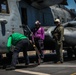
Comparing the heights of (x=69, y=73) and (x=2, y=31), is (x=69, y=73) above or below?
below

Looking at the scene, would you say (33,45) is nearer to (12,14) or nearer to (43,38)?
(43,38)

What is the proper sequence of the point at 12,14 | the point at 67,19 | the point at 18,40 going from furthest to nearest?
1. the point at 67,19
2. the point at 12,14
3. the point at 18,40

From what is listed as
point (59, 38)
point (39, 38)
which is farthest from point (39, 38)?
point (59, 38)

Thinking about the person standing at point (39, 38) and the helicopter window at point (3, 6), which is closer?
the helicopter window at point (3, 6)

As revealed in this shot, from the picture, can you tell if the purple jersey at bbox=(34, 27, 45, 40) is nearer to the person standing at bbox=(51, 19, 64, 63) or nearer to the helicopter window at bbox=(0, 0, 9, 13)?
the person standing at bbox=(51, 19, 64, 63)

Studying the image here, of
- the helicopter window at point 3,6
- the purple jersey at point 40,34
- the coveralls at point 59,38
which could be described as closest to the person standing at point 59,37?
the coveralls at point 59,38

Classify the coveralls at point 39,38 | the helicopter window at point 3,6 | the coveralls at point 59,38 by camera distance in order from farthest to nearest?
the coveralls at point 39,38
the coveralls at point 59,38
the helicopter window at point 3,6

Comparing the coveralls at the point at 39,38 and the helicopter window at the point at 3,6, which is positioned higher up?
the helicopter window at the point at 3,6

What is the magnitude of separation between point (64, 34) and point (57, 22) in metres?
0.68

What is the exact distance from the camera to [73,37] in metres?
12.5

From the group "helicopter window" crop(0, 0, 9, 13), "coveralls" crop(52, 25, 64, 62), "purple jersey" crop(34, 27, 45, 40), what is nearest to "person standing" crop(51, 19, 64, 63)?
"coveralls" crop(52, 25, 64, 62)

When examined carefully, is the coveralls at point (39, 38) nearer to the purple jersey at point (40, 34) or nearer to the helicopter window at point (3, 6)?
the purple jersey at point (40, 34)

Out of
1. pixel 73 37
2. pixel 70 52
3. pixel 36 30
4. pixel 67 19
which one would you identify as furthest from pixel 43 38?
pixel 67 19

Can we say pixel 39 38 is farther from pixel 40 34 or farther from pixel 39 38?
pixel 40 34
